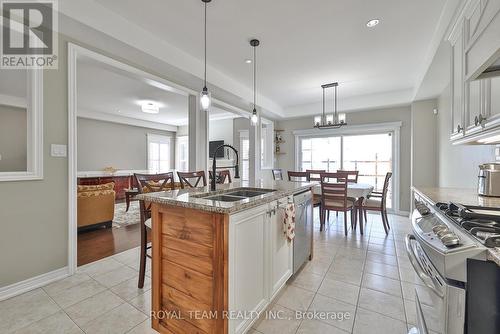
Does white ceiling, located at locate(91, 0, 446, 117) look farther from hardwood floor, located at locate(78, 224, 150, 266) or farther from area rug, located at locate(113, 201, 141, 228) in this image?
area rug, located at locate(113, 201, 141, 228)

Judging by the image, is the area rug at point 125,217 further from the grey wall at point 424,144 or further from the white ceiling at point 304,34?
the grey wall at point 424,144

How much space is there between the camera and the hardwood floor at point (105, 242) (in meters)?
2.73

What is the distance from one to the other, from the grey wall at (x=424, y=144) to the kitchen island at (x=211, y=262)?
4.06m

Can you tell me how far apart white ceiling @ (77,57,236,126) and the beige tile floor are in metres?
2.27

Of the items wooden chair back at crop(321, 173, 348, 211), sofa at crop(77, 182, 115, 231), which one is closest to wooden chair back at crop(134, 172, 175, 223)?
sofa at crop(77, 182, 115, 231)

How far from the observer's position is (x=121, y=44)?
2414mm

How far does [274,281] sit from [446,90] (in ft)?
13.3

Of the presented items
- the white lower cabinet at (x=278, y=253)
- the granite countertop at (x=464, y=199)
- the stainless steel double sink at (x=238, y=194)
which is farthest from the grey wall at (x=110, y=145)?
the granite countertop at (x=464, y=199)

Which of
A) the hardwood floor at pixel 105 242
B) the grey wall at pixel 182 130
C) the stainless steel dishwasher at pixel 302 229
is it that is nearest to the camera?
the stainless steel dishwasher at pixel 302 229

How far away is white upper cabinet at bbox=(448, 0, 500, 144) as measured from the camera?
1189mm

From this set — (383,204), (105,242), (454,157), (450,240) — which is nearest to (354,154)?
(383,204)

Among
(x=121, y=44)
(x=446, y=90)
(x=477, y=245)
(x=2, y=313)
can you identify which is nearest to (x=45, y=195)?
(x=2, y=313)

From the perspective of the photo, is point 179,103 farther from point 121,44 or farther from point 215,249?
point 215,249

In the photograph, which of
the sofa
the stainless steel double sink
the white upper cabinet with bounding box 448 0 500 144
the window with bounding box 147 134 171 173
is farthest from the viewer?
the window with bounding box 147 134 171 173
